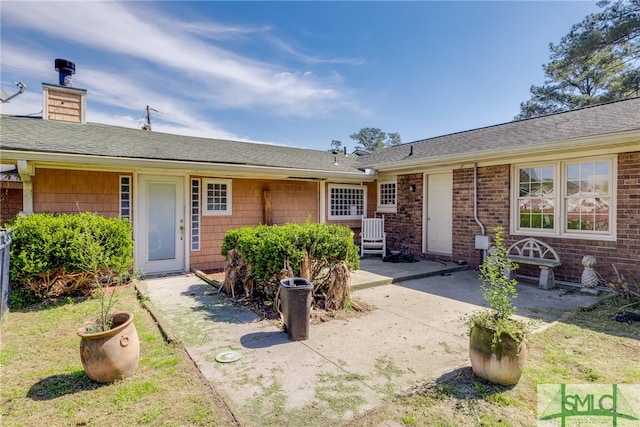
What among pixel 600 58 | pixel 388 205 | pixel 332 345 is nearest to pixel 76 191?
pixel 332 345

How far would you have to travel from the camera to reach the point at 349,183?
405 inches

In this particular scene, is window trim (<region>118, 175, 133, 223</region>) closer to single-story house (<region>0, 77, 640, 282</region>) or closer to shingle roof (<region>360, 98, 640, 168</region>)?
single-story house (<region>0, 77, 640, 282</region>)

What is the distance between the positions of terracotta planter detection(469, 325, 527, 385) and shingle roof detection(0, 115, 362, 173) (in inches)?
253

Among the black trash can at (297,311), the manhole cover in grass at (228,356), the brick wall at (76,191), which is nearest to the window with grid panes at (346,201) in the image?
the brick wall at (76,191)

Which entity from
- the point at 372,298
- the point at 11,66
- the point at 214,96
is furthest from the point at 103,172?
the point at 214,96

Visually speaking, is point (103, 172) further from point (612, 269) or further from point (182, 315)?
point (612, 269)

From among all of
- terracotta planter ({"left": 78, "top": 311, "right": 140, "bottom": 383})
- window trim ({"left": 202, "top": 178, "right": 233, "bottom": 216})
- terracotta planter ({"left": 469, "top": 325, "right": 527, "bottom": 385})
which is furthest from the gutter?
terracotta planter ({"left": 469, "top": 325, "right": 527, "bottom": 385})

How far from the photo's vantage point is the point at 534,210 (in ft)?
22.6

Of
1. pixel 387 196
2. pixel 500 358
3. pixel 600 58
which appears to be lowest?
pixel 500 358

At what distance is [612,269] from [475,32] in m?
7.07

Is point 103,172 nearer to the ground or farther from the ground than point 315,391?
farther from the ground

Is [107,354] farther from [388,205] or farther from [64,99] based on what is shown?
[388,205]

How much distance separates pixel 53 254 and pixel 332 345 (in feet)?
15.1

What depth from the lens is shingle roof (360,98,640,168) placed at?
5.84 metres
